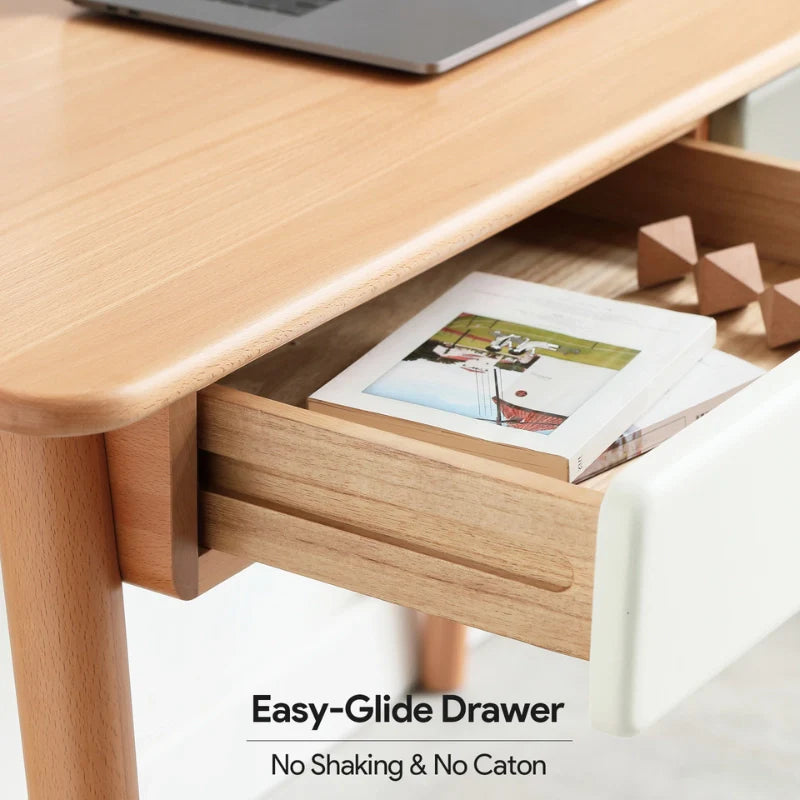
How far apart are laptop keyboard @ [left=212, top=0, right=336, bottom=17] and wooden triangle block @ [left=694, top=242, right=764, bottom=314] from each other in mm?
314

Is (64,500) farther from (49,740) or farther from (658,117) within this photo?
(658,117)

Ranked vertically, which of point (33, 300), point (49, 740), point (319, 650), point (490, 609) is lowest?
point (319, 650)

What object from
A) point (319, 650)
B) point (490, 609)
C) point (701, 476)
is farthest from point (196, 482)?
point (319, 650)

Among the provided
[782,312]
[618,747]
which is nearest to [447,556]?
[782,312]

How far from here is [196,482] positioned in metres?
0.68

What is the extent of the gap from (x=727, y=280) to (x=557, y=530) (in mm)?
364

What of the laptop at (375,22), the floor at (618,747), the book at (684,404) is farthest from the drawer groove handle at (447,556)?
the floor at (618,747)

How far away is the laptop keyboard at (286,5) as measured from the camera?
0.93 m

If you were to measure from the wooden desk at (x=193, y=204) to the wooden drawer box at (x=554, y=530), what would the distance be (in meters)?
0.05

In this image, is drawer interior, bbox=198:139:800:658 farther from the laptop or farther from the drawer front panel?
the laptop

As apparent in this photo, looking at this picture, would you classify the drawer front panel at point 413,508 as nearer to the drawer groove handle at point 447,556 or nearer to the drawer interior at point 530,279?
the drawer groove handle at point 447,556

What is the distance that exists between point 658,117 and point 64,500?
0.39 m

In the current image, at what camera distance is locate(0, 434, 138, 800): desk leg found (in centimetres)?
66

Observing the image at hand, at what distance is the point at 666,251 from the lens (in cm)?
92
